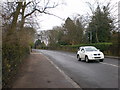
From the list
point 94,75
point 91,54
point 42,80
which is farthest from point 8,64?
point 91,54

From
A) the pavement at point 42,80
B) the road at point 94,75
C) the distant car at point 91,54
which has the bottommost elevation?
the road at point 94,75

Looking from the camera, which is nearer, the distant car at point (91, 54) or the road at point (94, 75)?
the road at point (94, 75)

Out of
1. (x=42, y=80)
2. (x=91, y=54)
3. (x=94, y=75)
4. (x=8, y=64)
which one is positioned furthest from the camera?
(x=91, y=54)

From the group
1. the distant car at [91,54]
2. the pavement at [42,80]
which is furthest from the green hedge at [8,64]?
the distant car at [91,54]

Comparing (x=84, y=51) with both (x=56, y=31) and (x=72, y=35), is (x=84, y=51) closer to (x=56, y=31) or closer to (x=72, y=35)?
(x=72, y=35)

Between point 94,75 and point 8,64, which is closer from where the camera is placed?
point 8,64

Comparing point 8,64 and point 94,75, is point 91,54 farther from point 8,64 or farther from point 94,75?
point 8,64

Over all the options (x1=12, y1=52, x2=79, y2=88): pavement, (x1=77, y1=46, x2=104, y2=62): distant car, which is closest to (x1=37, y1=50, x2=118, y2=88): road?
(x1=12, y1=52, x2=79, y2=88): pavement

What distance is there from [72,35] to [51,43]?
31.1 metres

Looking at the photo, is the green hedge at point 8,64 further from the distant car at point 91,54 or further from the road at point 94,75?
the distant car at point 91,54

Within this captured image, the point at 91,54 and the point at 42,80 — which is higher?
the point at 91,54

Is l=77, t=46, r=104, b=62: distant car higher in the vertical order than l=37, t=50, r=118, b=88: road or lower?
higher

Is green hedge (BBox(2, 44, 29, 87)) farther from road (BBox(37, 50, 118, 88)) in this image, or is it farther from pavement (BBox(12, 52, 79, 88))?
road (BBox(37, 50, 118, 88))

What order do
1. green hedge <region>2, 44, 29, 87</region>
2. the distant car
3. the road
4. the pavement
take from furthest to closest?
1. the distant car
2. the road
3. the pavement
4. green hedge <region>2, 44, 29, 87</region>
